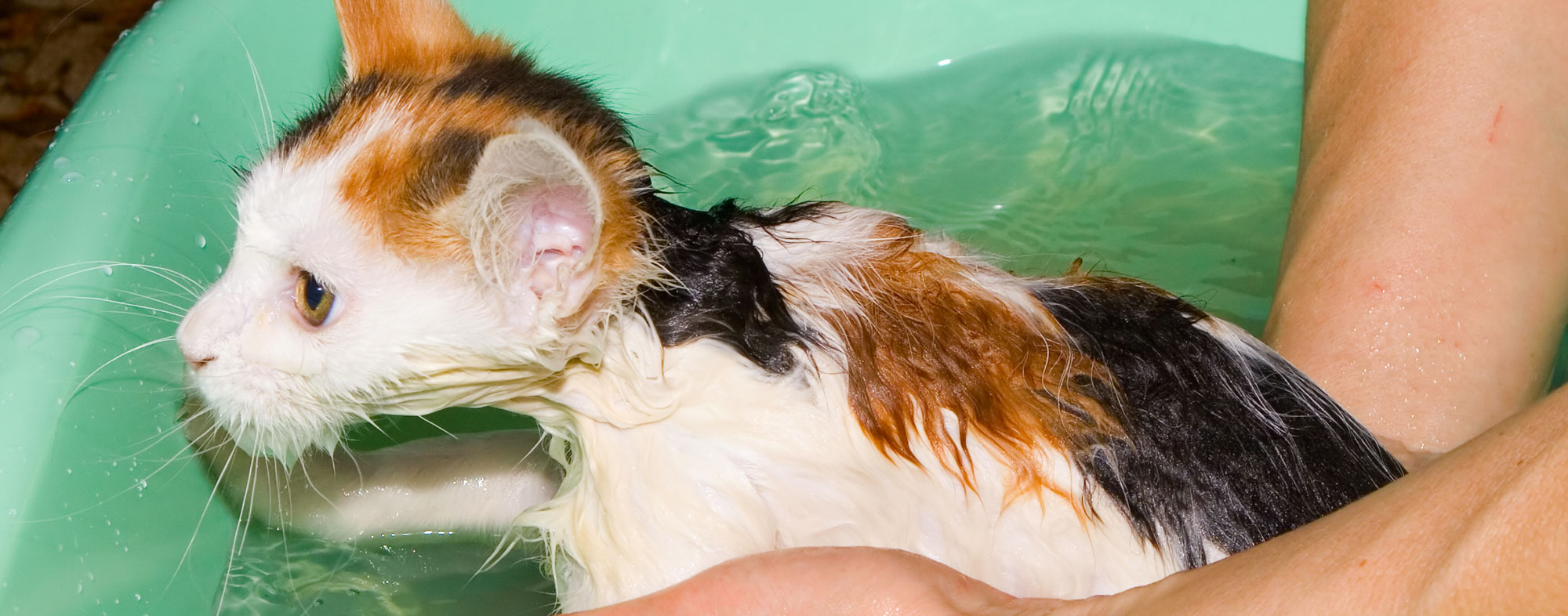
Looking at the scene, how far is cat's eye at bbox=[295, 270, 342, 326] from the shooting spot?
1.31m

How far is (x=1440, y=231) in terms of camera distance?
1799 mm

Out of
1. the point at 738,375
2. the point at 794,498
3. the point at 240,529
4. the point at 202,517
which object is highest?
the point at 738,375

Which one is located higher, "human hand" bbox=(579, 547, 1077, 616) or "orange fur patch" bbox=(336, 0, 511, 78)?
"orange fur patch" bbox=(336, 0, 511, 78)

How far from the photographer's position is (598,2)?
2.56 metres

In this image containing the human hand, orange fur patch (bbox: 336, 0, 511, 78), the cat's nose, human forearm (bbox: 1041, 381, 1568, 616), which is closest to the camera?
human forearm (bbox: 1041, 381, 1568, 616)

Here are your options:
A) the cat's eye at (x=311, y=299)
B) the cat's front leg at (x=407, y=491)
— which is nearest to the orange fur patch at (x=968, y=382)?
the cat's eye at (x=311, y=299)

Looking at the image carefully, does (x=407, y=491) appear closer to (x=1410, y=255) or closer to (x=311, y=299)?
(x=311, y=299)

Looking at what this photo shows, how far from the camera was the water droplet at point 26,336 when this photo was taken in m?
1.54

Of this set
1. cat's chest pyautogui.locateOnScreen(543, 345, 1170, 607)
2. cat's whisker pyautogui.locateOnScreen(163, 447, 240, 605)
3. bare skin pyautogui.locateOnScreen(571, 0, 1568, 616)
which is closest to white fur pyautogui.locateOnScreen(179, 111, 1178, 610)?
cat's chest pyautogui.locateOnScreen(543, 345, 1170, 607)

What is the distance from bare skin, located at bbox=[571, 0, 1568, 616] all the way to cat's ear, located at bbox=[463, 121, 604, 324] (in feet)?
1.22

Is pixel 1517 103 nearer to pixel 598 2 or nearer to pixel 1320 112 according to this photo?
pixel 1320 112

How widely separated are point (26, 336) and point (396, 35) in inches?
26.0

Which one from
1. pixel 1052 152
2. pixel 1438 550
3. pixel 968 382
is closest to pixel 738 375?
pixel 968 382

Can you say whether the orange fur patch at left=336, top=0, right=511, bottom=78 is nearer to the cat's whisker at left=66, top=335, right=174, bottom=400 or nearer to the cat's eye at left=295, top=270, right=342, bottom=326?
the cat's eye at left=295, top=270, right=342, bottom=326
